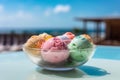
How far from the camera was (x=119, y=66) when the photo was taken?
Result: 3.29 ft

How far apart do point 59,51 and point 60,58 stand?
0.02m

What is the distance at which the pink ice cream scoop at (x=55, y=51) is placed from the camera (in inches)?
33.8

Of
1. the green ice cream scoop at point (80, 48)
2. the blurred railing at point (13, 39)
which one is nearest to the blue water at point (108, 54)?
the green ice cream scoop at point (80, 48)

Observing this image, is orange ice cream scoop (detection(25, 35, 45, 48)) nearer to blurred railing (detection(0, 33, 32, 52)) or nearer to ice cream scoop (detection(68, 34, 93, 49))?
ice cream scoop (detection(68, 34, 93, 49))

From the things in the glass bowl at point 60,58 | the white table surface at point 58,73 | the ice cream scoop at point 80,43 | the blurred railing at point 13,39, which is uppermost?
the blurred railing at point 13,39

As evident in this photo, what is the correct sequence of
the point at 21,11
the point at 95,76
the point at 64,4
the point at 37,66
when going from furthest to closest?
the point at 21,11
the point at 64,4
the point at 37,66
the point at 95,76

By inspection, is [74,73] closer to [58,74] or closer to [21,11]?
[58,74]

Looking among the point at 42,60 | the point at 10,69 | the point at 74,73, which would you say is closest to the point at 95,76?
the point at 74,73

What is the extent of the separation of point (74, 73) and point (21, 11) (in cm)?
1686

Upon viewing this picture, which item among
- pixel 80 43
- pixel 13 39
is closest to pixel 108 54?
pixel 80 43

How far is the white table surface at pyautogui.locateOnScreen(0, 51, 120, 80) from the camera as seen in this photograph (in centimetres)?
82

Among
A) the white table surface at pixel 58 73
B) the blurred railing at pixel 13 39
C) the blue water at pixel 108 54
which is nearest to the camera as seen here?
the white table surface at pixel 58 73

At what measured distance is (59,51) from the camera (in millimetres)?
858

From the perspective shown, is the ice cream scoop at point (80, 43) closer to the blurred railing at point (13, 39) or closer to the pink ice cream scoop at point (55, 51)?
the pink ice cream scoop at point (55, 51)
